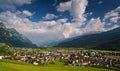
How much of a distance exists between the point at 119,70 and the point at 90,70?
86.3 feet

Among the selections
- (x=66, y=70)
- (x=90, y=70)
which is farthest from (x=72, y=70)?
(x=90, y=70)

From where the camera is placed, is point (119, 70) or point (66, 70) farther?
point (119, 70)

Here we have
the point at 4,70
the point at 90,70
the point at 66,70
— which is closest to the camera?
the point at 4,70

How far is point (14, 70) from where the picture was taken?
105m

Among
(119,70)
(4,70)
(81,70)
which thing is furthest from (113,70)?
(4,70)

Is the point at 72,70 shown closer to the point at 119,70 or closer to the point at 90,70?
the point at 90,70

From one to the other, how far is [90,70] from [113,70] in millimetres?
21382

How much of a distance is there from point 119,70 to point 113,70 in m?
5.07

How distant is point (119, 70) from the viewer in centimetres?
16312

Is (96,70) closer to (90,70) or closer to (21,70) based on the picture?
(90,70)

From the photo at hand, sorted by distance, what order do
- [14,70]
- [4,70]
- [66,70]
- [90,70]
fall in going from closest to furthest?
[4,70] → [14,70] → [66,70] → [90,70]

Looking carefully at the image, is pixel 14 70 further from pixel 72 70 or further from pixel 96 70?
pixel 96 70

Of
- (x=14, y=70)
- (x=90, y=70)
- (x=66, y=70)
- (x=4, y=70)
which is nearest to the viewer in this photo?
(x=4, y=70)

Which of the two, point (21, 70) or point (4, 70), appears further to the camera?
point (21, 70)
